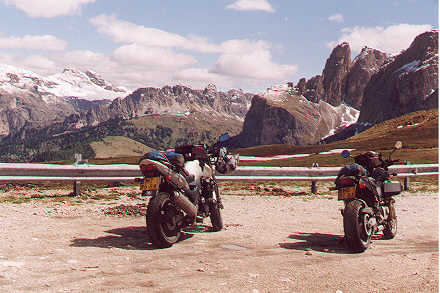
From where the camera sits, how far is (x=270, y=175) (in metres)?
15.6

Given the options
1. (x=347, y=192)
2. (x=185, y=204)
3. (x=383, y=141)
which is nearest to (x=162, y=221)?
(x=185, y=204)

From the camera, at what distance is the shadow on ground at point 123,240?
6816mm

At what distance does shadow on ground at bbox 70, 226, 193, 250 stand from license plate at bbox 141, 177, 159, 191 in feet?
3.03

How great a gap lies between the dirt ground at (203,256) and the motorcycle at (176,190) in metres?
0.35

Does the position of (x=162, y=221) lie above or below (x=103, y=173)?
below

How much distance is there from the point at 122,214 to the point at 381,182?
5775mm

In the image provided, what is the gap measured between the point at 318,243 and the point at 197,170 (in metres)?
2.60

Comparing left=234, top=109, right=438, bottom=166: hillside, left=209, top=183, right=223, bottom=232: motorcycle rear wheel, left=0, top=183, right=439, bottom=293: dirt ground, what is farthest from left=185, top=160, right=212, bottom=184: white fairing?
left=234, top=109, right=438, bottom=166: hillside

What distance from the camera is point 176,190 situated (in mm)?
7082

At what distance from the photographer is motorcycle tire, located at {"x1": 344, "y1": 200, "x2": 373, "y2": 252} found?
7121 millimetres

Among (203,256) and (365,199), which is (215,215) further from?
(365,199)

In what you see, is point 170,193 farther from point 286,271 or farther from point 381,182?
point 381,182

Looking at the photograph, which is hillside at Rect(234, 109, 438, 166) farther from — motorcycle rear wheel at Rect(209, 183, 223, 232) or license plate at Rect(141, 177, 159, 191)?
license plate at Rect(141, 177, 159, 191)

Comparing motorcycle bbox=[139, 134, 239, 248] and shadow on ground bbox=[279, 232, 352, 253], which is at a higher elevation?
motorcycle bbox=[139, 134, 239, 248]
